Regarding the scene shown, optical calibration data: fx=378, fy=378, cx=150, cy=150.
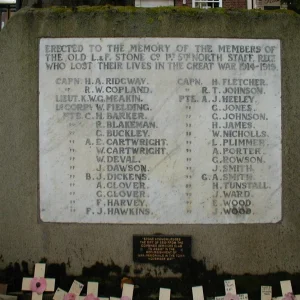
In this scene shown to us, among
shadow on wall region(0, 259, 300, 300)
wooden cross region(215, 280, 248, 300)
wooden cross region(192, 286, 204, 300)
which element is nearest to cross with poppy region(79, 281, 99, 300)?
shadow on wall region(0, 259, 300, 300)

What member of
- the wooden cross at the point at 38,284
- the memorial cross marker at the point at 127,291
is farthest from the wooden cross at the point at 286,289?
the wooden cross at the point at 38,284

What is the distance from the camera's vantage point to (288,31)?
3523 millimetres

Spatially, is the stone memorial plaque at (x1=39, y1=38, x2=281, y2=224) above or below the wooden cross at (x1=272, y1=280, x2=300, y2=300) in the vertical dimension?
above

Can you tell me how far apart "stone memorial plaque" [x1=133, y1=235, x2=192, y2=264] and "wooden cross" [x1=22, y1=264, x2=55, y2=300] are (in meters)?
0.84

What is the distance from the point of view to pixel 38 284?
3.50 metres

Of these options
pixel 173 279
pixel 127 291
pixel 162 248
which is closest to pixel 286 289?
pixel 173 279

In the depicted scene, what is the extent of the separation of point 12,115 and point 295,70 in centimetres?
268

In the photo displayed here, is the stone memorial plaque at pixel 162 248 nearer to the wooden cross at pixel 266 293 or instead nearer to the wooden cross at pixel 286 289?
the wooden cross at pixel 266 293

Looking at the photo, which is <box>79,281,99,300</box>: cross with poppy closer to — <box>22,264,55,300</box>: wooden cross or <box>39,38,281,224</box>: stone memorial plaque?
<box>22,264,55,300</box>: wooden cross

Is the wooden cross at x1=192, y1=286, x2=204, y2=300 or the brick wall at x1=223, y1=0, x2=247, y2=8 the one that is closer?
the wooden cross at x1=192, y1=286, x2=204, y2=300

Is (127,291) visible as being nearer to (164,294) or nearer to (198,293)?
(164,294)

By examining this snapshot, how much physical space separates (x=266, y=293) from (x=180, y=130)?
169 cm

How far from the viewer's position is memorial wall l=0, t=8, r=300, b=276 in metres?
3.50

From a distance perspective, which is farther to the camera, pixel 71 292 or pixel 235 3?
pixel 235 3
